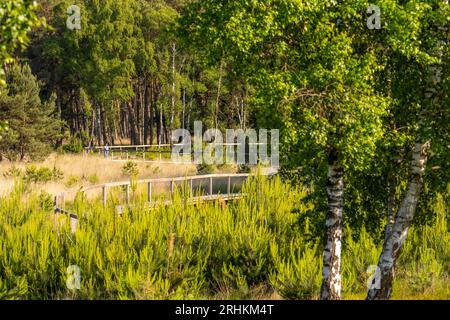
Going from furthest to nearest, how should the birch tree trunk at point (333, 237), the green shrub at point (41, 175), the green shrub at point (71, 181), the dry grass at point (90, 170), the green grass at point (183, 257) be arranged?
1. the dry grass at point (90, 170)
2. the green shrub at point (71, 181)
3. the green shrub at point (41, 175)
4. the green grass at point (183, 257)
5. the birch tree trunk at point (333, 237)

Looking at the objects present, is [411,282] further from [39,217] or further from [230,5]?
[39,217]

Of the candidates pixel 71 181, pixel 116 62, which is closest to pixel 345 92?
pixel 71 181

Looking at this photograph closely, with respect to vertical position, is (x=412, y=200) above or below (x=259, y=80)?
below

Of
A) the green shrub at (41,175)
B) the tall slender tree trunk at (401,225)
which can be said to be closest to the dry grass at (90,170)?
the green shrub at (41,175)

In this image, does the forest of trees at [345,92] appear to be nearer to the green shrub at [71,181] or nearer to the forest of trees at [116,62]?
the green shrub at [71,181]

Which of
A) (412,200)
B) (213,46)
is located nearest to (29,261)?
(213,46)

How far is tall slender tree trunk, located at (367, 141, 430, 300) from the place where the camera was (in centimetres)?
1103

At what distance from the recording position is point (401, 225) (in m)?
11.1

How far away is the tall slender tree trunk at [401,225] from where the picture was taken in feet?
36.2

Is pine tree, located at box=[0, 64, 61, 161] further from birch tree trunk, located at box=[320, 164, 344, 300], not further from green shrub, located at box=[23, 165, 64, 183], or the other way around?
birch tree trunk, located at box=[320, 164, 344, 300]

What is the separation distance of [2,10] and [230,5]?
165 inches

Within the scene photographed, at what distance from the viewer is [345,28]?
36.8ft

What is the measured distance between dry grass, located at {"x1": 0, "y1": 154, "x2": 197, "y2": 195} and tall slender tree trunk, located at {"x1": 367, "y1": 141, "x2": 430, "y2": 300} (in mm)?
17934

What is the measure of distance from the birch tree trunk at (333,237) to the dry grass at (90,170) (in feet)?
56.3
